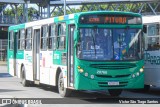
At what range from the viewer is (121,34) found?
16.1 metres

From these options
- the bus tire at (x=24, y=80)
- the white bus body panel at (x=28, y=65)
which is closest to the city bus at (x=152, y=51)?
the white bus body panel at (x=28, y=65)

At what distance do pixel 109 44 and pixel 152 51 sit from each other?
2.94 meters

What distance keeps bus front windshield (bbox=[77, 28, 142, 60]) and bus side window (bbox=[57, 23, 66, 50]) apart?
156 centimetres

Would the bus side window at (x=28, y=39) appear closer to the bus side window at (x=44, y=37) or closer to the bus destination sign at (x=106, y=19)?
the bus side window at (x=44, y=37)

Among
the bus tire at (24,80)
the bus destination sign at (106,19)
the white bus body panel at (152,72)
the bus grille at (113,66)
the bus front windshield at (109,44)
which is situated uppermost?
the bus destination sign at (106,19)

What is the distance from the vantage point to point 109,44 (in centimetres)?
1582

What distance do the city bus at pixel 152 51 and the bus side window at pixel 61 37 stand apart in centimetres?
303

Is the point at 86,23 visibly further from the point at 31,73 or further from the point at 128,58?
the point at 31,73

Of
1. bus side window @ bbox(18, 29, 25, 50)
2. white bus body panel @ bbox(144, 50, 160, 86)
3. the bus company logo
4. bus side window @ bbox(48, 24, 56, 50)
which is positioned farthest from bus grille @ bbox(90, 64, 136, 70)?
bus side window @ bbox(18, 29, 25, 50)

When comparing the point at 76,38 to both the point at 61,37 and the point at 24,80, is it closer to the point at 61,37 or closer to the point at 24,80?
the point at 61,37

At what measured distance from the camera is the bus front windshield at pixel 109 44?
51.2ft

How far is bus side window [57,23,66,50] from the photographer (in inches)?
675

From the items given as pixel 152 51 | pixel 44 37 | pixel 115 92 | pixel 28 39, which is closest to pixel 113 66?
pixel 115 92

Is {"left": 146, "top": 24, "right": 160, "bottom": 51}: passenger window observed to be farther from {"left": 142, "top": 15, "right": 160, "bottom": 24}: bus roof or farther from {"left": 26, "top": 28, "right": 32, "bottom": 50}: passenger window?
{"left": 26, "top": 28, "right": 32, "bottom": 50}: passenger window
